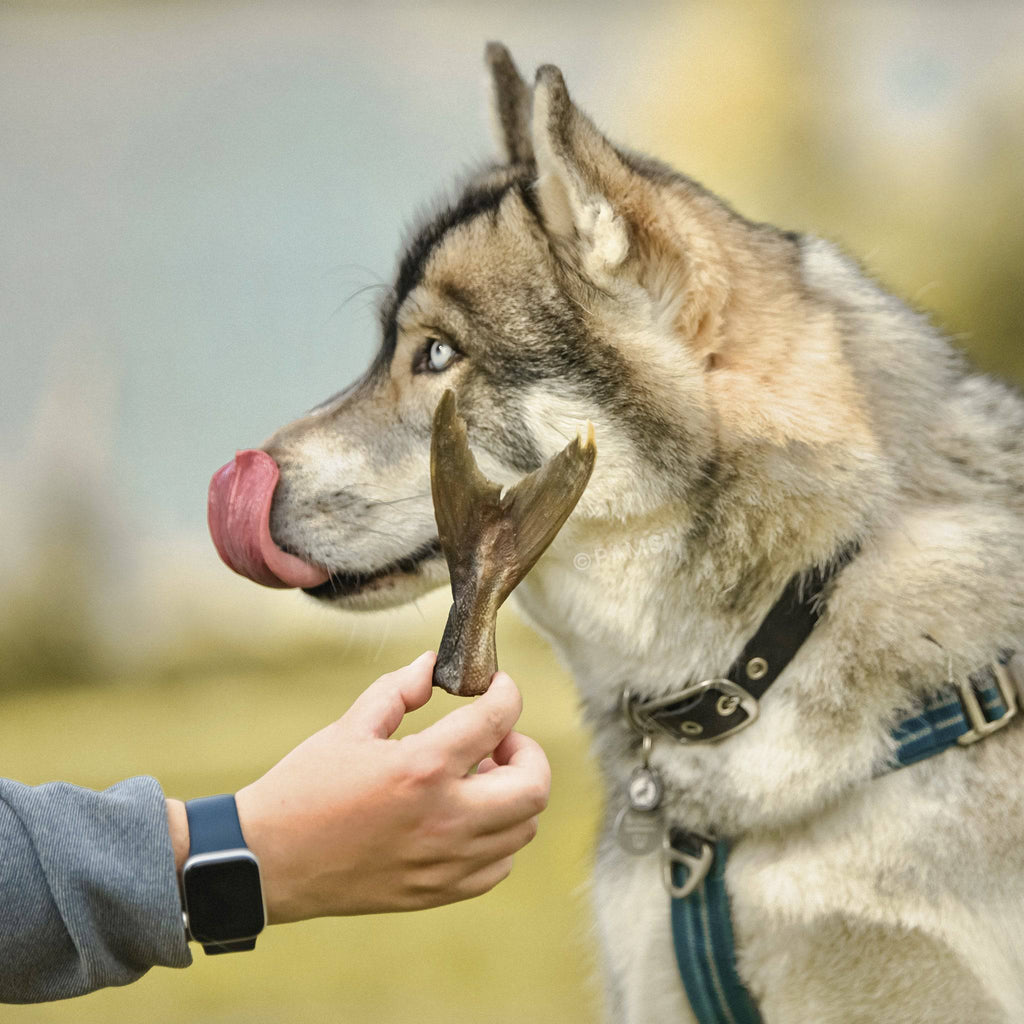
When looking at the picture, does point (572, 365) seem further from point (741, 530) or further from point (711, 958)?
point (711, 958)

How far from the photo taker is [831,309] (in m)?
1.11

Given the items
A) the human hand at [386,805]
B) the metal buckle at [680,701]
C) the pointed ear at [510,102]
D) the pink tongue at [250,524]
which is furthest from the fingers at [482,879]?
the pointed ear at [510,102]

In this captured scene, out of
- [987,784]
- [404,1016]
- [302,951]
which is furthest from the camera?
[302,951]

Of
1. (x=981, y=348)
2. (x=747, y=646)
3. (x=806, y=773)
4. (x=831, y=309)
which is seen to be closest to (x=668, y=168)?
(x=831, y=309)

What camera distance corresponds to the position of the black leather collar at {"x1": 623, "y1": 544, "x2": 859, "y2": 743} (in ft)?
3.28

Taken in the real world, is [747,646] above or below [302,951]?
above

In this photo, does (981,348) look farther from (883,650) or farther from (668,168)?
(883,650)

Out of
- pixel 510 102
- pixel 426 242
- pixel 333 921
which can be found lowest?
pixel 333 921

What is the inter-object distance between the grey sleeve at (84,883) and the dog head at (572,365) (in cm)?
40

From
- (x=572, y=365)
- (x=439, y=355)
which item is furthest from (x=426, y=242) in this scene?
(x=572, y=365)

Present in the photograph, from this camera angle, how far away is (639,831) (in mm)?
1108

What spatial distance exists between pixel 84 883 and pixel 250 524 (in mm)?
457

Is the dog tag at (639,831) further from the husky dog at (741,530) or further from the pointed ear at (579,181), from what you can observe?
the pointed ear at (579,181)

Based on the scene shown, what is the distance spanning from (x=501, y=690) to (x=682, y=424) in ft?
1.29
